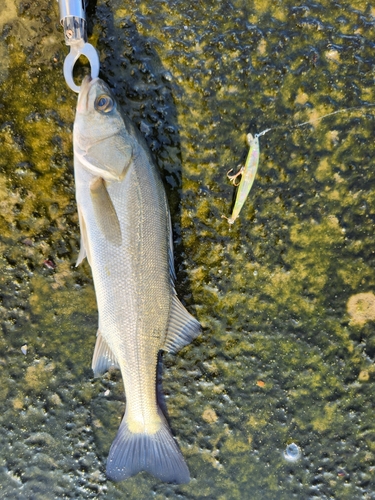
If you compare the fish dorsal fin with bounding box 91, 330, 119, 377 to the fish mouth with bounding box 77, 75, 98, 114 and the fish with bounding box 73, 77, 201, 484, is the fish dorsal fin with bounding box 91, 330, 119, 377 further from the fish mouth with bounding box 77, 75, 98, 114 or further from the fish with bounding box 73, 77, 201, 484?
the fish mouth with bounding box 77, 75, 98, 114

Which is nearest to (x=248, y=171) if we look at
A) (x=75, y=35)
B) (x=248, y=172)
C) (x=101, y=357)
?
(x=248, y=172)

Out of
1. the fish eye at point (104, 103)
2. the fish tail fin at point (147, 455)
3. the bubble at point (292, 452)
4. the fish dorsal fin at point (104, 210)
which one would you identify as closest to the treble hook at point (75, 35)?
the fish eye at point (104, 103)

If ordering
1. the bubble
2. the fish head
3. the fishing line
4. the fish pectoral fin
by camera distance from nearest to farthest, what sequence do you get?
the fish head → the fish pectoral fin → the fishing line → the bubble

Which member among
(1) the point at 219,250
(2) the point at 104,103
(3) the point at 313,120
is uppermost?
(2) the point at 104,103

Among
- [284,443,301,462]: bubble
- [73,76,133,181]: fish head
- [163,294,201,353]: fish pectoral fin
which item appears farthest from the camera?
[284,443,301,462]: bubble

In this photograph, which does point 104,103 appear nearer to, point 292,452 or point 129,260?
point 129,260

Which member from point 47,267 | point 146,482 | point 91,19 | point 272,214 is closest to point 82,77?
point 91,19

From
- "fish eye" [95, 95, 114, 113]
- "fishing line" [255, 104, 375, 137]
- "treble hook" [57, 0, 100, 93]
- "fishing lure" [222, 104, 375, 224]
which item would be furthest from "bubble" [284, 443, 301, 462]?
"treble hook" [57, 0, 100, 93]

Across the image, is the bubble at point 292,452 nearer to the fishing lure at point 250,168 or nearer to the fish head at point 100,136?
the fishing lure at point 250,168
